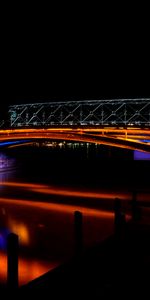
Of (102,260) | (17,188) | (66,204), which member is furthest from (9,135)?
(102,260)

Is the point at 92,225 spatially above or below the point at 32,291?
below

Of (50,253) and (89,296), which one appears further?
(50,253)

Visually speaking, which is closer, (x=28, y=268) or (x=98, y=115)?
(x=28, y=268)

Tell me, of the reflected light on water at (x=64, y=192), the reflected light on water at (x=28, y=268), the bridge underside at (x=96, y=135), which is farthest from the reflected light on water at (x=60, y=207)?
the reflected light on water at (x=28, y=268)

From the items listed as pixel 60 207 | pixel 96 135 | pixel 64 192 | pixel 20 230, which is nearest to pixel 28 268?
pixel 20 230

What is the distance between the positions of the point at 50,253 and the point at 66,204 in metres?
7.62

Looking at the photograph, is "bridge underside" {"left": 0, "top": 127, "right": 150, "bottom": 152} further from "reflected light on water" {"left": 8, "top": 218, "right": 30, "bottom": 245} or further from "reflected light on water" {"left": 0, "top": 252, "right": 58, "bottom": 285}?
"reflected light on water" {"left": 0, "top": 252, "right": 58, "bottom": 285}

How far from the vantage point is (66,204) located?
17344 millimetres

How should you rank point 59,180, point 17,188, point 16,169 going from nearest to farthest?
point 17,188
point 59,180
point 16,169

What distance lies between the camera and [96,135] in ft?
52.1

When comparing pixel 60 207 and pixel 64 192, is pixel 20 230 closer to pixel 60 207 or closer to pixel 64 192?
pixel 60 207

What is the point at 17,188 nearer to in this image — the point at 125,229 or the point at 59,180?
the point at 59,180

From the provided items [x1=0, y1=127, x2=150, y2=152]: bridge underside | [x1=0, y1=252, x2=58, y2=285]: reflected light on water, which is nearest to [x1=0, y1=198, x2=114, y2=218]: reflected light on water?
[x1=0, y1=127, x2=150, y2=152]: bridge underside

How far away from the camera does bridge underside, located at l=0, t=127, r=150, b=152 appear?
14453 mm
